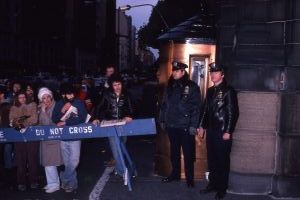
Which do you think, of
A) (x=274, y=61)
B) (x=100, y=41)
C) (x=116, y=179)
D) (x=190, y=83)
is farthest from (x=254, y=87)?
(x=100, y=41)

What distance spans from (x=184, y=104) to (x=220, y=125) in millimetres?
738

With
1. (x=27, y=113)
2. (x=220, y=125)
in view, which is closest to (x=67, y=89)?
(x=27, y=113)

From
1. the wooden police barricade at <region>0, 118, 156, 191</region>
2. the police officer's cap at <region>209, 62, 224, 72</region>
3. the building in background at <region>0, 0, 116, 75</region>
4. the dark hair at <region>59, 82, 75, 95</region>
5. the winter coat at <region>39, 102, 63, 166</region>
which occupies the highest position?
the building in background at <region>0, 0, 116, 75</region>

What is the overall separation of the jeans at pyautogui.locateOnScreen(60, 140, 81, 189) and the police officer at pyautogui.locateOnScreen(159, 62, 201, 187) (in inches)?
57.6

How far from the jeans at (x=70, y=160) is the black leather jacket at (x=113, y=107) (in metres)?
0.82

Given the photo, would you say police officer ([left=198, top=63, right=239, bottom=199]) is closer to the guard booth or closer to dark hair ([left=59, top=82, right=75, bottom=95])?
the guard booth

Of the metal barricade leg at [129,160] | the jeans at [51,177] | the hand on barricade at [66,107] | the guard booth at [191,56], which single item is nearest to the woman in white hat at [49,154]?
the jeans at [51,177]

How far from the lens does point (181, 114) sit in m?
7.29

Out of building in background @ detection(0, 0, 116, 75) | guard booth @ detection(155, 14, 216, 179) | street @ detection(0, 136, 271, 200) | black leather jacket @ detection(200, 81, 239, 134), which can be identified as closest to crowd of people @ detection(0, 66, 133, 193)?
street @ detection(0, 136, 271, 200)

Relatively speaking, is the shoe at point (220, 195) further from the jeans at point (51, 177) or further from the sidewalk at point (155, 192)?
the jeans at point (51, 177)

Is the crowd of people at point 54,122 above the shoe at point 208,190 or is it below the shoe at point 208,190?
above

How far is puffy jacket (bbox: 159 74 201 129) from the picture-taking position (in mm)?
7250

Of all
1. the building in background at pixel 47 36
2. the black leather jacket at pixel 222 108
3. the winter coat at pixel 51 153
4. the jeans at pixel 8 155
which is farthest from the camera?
the building in background at pixel 47 36

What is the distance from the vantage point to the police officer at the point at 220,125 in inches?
265
